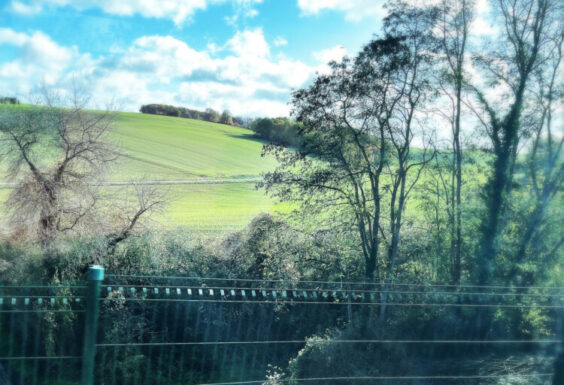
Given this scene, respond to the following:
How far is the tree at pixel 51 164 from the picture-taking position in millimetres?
11930

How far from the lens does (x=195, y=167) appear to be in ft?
73.5

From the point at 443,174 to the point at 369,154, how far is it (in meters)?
2.11

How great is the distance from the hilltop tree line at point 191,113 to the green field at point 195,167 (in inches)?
12.5

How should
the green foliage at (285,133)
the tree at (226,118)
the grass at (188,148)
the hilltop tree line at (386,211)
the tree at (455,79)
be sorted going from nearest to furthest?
the hilltop tree line at (386,211)
the tree at (455,79)
the green foliage at (285,133)
the grass at (188,148)
the tree at (226,118)

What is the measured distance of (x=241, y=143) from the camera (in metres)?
22.1

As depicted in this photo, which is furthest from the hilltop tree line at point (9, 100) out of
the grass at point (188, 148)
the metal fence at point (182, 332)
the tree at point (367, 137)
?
the tree at point (367, 137)

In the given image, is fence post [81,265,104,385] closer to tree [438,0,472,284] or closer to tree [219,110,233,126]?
tree [438,0,472,284]

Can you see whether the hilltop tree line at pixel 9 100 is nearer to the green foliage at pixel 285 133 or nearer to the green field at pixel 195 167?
the green field at pixel 195 167

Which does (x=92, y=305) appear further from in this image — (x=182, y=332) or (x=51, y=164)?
(x=51, y=164)

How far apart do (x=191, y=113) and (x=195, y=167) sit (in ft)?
18.1

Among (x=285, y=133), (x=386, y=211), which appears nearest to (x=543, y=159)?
(x=386, y=211)

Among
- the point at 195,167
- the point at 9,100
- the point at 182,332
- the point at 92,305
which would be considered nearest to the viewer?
the point at 92,305

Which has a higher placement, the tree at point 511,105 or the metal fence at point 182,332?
the tree at point 511,105

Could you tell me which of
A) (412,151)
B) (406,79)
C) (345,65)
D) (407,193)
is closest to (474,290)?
(407,193)
